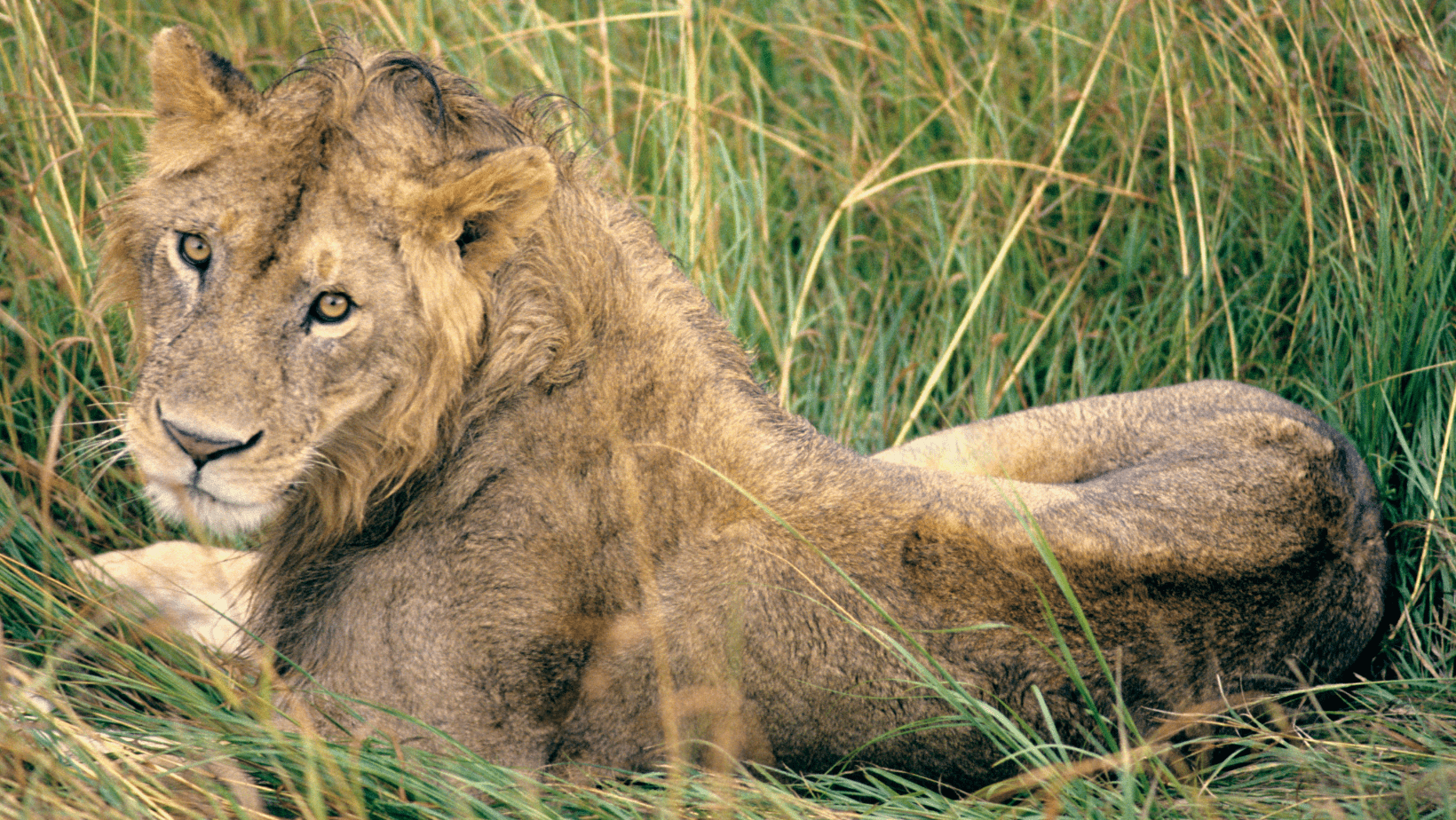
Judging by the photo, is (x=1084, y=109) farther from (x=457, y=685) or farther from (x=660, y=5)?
(x=457, y=685)

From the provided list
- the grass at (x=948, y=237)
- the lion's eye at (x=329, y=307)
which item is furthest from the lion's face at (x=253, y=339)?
the grass at (x=948, y=237)

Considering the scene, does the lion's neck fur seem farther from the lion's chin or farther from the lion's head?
Result: the lion's chin

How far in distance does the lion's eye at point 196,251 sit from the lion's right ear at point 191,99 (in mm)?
202

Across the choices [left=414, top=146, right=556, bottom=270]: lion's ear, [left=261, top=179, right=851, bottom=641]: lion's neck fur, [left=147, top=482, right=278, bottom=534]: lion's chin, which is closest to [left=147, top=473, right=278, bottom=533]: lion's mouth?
[left=147, top=482, right=278, bottom=534]: lion's chin

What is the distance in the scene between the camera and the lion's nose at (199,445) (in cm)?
286

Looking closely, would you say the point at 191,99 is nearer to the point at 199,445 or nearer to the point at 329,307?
the point at 329,307

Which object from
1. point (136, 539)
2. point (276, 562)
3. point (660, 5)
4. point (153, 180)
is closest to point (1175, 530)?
point (276, 562)

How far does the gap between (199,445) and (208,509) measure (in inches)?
8.1

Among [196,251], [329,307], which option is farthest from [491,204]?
[196,251]

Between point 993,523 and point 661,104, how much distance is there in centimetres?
279

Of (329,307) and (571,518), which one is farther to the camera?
(571,518)

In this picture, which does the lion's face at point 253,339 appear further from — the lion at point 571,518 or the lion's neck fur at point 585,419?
the lion's neck fur at point 585,419

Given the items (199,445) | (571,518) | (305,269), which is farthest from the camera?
(571,518)

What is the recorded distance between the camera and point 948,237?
574 cm
